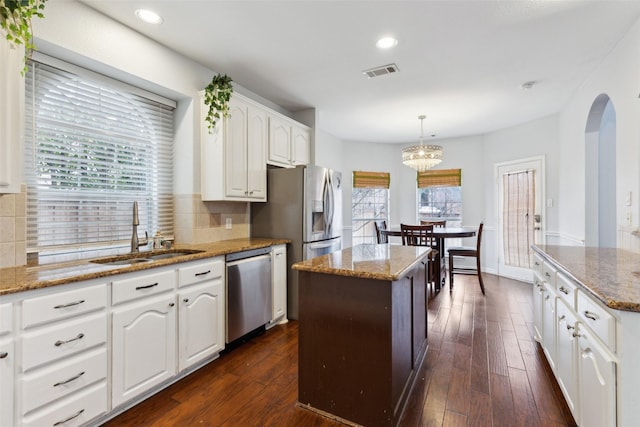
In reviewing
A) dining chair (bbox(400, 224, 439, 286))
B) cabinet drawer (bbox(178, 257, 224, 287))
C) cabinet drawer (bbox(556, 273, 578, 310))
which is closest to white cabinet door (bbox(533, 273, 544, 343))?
cabinet drawer (bbox(556, 273, 578, 310))

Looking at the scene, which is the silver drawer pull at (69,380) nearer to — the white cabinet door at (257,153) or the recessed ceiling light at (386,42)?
the white cabinet door at (257,153)

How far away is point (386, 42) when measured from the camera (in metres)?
2.51

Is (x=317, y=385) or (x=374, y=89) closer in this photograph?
(x=317, y=385)

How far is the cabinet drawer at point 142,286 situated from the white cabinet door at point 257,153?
1.32 meters

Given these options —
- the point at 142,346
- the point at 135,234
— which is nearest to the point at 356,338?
the point at 142,346

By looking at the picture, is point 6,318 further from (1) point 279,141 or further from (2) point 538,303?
(2) point 538,303

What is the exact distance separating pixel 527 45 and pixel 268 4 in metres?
2.17

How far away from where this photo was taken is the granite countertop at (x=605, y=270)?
3.83 ft

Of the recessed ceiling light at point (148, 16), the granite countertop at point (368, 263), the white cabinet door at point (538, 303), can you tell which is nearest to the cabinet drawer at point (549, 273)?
the white cabinet door at point (538, 303)

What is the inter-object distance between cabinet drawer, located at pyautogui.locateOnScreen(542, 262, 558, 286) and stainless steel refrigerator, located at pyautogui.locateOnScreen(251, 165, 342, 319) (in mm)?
2058

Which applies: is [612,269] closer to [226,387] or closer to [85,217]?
[226,387]

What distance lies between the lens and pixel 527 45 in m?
2.56

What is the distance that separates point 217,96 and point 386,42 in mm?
1560

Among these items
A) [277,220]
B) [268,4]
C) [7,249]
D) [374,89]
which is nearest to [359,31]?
[268,4]
